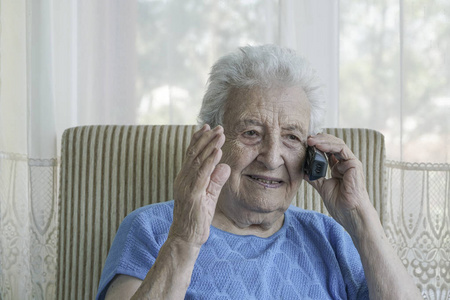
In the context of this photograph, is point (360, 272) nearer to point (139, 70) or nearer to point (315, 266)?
point (315, 266)

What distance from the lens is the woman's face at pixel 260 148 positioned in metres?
1.41

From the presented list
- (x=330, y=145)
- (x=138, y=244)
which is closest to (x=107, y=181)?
(x=138, y=244)

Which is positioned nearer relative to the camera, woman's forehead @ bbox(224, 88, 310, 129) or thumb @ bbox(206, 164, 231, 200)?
thumb @ bbox(206, 164, 231, 200)

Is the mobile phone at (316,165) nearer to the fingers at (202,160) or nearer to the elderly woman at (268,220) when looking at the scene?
the elderly woman at (268,220)

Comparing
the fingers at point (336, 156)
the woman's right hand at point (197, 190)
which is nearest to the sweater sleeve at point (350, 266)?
the fingers at point (336, 156)

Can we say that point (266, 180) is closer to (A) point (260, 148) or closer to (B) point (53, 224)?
(A) point (260, 148)

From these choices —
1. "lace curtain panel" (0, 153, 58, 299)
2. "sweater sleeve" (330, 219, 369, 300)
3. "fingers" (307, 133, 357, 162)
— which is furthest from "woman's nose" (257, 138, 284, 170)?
"lace curtain panel" (0, 153, 58, 299)

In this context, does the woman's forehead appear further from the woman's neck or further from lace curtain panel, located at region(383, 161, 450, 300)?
lace curtain panel, located at region(383, 161, 450, 300)

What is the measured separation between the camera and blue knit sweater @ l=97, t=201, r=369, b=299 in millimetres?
1350

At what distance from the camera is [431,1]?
6.48 feet

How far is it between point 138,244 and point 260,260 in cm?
34

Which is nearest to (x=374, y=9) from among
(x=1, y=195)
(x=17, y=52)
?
(x=17, y=52)

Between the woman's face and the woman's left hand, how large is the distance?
91 mm

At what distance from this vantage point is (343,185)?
1546 millimetres
